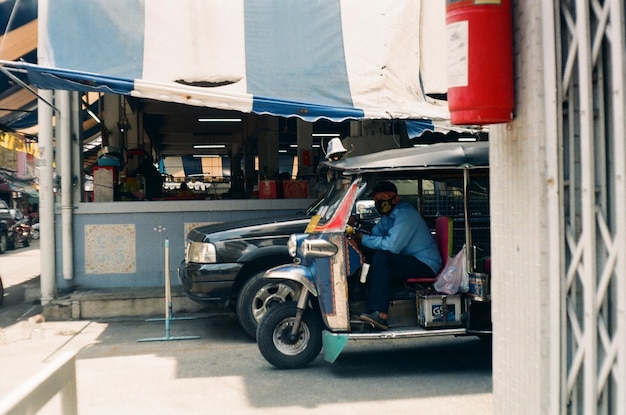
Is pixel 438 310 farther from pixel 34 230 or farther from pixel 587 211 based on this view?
pixel 34 230

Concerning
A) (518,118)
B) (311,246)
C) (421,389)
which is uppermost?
(518,118)

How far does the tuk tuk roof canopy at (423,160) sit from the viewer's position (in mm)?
6707

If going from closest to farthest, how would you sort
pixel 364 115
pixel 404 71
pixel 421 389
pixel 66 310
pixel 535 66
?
pixel 535 66 < pixel 421 389 < pixel 364 115 < pixel 404 71 < pixel 66 310

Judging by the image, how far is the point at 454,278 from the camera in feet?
22.9

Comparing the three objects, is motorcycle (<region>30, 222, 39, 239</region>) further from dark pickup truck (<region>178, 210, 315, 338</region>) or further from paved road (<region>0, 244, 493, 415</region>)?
dark pickup truck (<region>178, 210, 315, 338</region>)

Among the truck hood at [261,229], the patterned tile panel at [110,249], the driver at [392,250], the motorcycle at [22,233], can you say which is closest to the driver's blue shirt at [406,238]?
the driver at [392,250]

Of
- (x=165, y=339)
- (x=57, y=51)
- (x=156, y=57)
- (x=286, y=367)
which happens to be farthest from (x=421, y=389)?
(x=57, y=51)

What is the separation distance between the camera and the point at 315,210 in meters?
8.52

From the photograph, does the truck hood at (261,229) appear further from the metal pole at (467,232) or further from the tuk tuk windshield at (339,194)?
the metal pole at (467,232)

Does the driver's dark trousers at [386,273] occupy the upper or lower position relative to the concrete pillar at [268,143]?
lower

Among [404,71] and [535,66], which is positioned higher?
[404,71]

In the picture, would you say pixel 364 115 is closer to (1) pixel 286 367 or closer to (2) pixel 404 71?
(2) pixel 404 71

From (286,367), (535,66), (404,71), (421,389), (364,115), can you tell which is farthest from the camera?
(404,71)

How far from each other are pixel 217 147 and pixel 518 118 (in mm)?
30151
